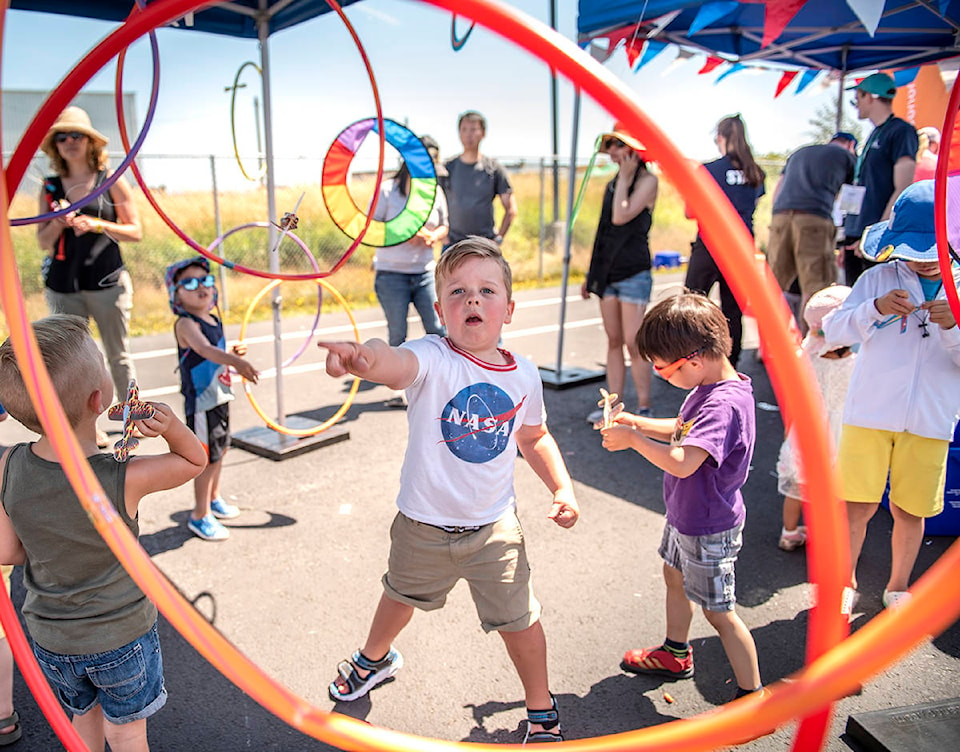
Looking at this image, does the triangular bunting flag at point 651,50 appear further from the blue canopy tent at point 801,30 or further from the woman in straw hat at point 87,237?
the woman in straw hat at point 87,237

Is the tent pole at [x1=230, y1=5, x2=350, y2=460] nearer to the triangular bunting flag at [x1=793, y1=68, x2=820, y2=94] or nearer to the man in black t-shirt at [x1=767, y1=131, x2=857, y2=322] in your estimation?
the man in black t-shirt at [x1=767, y1=131, x2=857, y2=322]

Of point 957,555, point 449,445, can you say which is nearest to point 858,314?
point 449,445

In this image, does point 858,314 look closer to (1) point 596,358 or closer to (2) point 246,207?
(1) point 596,358

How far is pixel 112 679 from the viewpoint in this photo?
201 centimetres

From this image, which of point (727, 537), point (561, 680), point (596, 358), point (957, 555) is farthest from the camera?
point (596, 358)

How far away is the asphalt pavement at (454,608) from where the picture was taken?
2.66 m

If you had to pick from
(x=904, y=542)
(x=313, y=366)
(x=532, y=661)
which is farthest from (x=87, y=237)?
(x=904, y=542)

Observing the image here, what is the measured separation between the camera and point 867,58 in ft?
29.1

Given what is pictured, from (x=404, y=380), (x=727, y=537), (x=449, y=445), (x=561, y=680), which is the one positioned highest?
(x=404, y=380)

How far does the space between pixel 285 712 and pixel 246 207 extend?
12.4m

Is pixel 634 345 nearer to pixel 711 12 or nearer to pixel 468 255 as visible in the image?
pixel 711 12

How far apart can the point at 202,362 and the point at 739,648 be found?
2.76 m

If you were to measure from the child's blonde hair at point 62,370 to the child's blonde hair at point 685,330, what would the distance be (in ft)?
5.43

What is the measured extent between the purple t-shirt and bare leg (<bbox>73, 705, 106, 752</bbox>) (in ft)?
6.19
